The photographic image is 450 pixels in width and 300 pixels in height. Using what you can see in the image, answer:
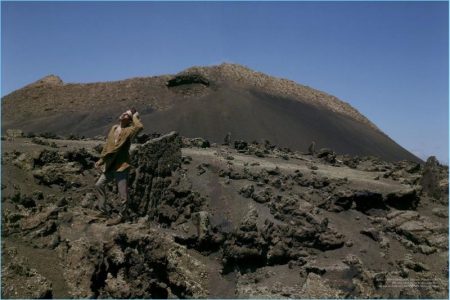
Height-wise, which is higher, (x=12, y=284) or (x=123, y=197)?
(x=123, y=197)

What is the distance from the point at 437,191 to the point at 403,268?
503 cm

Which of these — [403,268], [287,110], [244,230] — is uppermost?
[287,110]

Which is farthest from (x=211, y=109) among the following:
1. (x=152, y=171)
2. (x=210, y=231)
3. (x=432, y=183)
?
(x=210, y=231)

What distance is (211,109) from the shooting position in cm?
3822

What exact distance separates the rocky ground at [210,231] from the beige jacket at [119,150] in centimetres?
85

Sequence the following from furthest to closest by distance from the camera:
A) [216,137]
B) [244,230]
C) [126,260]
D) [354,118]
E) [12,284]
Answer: [354,118]
[216,137]
[244,230]
[126,260]
[12,284]

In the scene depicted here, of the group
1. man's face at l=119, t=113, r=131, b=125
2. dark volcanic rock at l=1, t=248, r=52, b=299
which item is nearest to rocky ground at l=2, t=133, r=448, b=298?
dark volcanic rock at l=1, t=248, r=52, b=299

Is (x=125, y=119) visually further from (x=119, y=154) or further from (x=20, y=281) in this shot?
(x=20, y=281)

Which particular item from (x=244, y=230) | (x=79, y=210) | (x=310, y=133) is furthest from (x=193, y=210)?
(x=310, y=133)

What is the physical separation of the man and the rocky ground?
0.60 m

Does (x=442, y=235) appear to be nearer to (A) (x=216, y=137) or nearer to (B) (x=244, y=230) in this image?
(B) (x=244, y=230)

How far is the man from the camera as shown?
806 centimetres

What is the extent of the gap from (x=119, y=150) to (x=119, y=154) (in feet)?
0.20

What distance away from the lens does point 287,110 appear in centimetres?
4084
